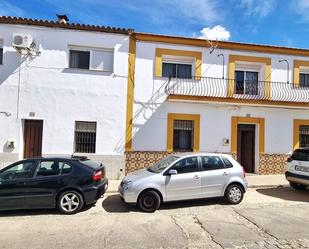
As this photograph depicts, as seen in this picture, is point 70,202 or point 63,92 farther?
point 63,92

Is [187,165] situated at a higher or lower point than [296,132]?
lower

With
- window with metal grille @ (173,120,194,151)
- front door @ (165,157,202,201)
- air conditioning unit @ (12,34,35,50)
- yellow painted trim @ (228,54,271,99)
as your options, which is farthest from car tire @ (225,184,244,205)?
air conditioning unit @ (12,34,35,50)

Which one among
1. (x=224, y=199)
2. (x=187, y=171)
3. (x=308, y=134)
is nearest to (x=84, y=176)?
(x=187, y=171)

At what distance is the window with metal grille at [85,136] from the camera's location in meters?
12.4

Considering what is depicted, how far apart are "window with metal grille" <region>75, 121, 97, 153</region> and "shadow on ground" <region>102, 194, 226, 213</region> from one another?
385cm

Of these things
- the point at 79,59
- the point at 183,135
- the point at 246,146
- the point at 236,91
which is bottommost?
the point at 246,146

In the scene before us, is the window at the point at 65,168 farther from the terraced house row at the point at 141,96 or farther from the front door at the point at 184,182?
the terraced house row at the point at 141,96

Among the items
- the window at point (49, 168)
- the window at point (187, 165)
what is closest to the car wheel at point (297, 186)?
the window at point (187, 165)

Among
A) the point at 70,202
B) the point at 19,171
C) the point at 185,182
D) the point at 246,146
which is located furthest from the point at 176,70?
the point at 19,171

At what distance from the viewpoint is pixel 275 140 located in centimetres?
1377

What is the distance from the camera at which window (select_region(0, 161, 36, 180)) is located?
7.39 meters

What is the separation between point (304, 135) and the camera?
14156 mm

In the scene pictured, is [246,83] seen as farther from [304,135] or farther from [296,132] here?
[304,135]

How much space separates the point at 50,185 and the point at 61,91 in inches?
226
